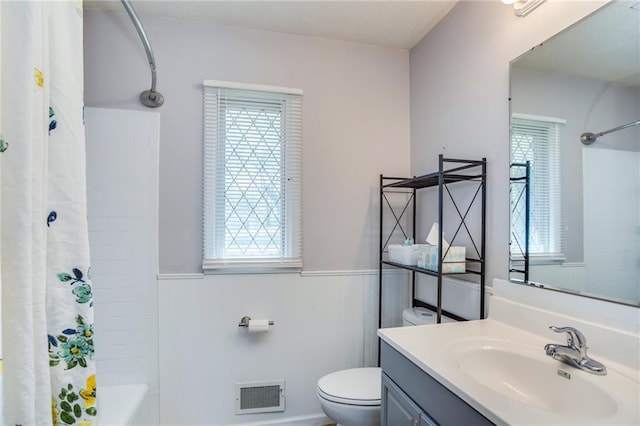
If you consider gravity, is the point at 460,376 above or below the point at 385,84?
below

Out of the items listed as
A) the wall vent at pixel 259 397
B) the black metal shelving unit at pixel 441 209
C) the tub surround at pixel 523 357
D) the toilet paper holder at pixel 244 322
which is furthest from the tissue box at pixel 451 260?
the wall vent at pixel 259 397

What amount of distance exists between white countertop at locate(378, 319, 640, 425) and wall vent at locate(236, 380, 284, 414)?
1.03 meters

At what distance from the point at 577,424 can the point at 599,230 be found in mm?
651

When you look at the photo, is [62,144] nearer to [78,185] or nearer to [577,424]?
[78,185]

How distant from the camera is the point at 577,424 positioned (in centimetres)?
64

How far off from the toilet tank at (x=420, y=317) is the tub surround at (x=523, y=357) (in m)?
0.40

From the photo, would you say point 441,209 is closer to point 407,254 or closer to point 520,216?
point 520,216

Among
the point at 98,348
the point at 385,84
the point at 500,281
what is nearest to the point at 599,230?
the point at 500,281

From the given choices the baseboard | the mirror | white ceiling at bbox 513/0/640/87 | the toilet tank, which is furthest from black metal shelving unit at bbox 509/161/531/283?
the baseboard

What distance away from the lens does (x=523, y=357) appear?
1.02 metres

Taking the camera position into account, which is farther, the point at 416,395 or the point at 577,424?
the point at 416,395

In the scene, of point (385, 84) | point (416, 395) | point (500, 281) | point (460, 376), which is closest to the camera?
point (460, 376)

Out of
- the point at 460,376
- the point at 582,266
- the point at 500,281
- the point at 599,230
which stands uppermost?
the point at 599,230

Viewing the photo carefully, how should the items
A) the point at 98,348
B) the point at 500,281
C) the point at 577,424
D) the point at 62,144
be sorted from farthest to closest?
the point at 98,348
the point at 500,281
the point at 62,144
the point at 577,424
